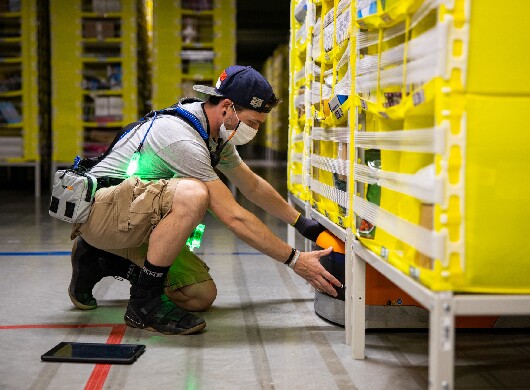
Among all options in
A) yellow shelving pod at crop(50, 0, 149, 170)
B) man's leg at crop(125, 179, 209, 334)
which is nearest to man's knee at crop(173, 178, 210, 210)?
man's leg at crop(125, 179, 209, 334)

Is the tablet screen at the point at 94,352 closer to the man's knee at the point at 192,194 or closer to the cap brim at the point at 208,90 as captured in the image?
the man's knee at the point at 192,194

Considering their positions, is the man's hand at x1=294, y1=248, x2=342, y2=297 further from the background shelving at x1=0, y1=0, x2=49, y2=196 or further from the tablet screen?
the background shelving at x1=0, y1=0, x2=49, y2=196

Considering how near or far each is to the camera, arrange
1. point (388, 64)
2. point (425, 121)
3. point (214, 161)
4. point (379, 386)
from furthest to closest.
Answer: point (214, 161) < point (379, 386) < point (388, 64) < point (425, 121)

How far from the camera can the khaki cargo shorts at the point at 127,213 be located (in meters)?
3.23

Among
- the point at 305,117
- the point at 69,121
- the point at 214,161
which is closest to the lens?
the point at 214,161

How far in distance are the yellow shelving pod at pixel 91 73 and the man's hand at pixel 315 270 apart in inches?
263

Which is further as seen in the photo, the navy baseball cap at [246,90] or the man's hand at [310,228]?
the man's hand at [310,228]

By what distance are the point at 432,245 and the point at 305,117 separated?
2338mm

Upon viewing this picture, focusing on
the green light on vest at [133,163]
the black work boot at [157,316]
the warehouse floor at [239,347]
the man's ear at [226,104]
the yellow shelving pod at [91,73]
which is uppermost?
the yellow shelving pod at [91,73]

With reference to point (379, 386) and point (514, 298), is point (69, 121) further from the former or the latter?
point (514, 298)

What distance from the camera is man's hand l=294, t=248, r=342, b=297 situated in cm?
313

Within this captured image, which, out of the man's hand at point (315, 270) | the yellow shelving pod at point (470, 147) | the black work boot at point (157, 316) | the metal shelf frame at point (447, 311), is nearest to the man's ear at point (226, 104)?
the man's hand at point (315, 270)

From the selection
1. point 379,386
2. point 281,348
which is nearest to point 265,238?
point 281,348

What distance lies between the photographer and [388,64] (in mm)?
2344
